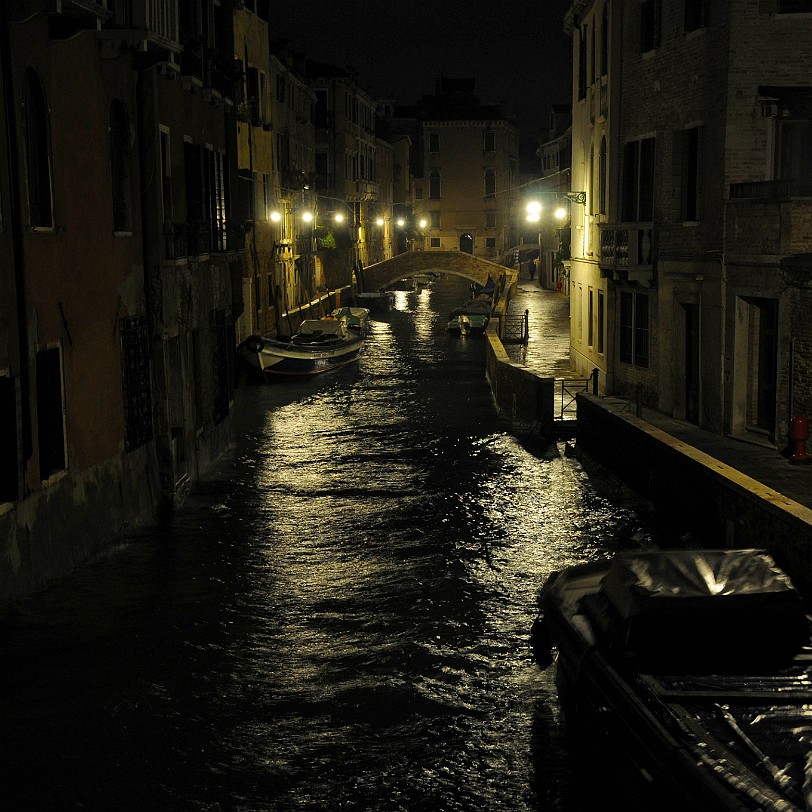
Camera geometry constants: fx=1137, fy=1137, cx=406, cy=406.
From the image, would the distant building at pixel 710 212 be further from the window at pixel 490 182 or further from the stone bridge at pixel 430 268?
the window at pixel 490 182

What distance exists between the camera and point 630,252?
21922mm

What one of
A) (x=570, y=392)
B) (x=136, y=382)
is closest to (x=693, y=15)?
(x=570, y=392)

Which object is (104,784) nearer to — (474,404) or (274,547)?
(274,547)

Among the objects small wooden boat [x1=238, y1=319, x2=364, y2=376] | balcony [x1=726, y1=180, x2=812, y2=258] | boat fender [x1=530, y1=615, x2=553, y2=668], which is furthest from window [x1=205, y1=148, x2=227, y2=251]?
small wooden boat [x1=238, y1=319, x2=364, y2=376]

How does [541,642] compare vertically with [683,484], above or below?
below

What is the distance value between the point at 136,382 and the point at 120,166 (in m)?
3.01

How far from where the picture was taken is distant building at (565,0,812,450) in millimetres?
17203

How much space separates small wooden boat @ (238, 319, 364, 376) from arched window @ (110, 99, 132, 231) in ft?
62.4

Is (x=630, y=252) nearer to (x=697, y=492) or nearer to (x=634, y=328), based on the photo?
(x=634, y=328)

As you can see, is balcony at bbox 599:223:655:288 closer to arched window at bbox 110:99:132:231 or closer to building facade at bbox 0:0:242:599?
building facade at bbox 0:0:242:599

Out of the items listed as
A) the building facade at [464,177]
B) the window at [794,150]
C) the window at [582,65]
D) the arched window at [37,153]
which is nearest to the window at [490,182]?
the building facade at [464,177]

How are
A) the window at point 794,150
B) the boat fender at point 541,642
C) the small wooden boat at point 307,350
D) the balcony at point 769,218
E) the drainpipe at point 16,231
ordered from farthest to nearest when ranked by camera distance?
the small wooden boat at point 307,350, the window at point 794,150, the balcony at point 769,218, the drainpipe at point 16,231, the boat fender at point 541,642

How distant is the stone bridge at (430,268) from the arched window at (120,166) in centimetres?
5099

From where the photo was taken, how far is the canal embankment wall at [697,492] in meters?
12.2
